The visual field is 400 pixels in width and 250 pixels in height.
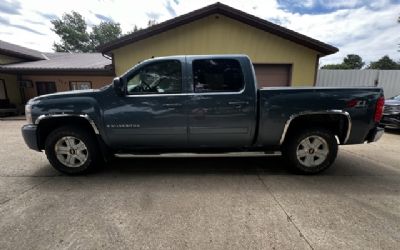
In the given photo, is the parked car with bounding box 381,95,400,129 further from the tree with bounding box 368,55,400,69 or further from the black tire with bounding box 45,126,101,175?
the tree with bounding box 368,55,400,69

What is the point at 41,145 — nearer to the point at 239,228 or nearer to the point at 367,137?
the point at 239,228

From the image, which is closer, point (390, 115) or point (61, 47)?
point (390, 115)

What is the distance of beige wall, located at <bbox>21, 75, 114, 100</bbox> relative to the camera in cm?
1418

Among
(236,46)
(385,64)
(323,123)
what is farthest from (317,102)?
(385,64)

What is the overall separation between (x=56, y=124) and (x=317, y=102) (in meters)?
4.58

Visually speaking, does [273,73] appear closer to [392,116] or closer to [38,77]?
[392,116]

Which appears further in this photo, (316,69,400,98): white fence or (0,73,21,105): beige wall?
(0,73,21,105): beige wall

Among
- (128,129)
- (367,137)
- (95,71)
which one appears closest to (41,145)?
(128,129)

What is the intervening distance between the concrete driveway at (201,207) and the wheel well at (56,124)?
2.42 ft

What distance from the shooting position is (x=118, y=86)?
3473 mm

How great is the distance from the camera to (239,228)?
7.70ft

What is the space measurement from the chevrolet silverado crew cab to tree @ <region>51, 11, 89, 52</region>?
45.1 meters

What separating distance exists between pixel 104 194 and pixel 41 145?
169 centimetres

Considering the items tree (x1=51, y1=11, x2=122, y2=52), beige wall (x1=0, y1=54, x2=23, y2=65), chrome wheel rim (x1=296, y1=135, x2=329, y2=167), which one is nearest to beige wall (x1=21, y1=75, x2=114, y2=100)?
beige wall (x1=0, y1=54, x2=23, y2=65)
